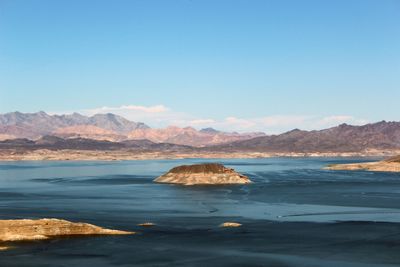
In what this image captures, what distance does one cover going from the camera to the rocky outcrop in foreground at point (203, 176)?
14188 centimetres

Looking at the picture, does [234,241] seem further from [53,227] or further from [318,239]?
[53,227]

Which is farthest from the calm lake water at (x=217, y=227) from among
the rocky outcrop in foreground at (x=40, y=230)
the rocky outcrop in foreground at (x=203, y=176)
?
the rocky outcrop in foreground at (x=203, y=176)

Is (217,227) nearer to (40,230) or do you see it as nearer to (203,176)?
(40,230)

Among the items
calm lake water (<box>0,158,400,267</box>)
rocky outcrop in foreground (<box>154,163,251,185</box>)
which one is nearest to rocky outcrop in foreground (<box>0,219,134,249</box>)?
calm lake water (<box>0,158,400,267</box>)

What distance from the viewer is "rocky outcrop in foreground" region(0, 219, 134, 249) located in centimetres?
5506

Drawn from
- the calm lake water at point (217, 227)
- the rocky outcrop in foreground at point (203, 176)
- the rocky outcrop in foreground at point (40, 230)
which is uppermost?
the rocky outcrop in foreground at point (203, 176)

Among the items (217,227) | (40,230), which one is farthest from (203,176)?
(40,230)

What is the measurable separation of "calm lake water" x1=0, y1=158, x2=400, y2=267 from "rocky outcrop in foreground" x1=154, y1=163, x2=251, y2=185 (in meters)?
20.9

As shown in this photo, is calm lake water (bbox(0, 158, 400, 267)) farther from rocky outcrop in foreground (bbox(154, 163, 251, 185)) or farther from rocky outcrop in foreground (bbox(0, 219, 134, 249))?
rocky outcrop in foreground (bbox(154, 163, 251, 185))

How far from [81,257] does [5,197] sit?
211ft

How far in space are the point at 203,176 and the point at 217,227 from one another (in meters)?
76.9

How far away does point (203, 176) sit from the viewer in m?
143

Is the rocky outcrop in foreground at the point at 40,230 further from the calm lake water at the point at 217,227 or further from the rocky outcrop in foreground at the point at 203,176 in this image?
the rocky outcrop in foreground at the point at 203,176

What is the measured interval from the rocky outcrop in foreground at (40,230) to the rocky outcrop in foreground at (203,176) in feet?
266
